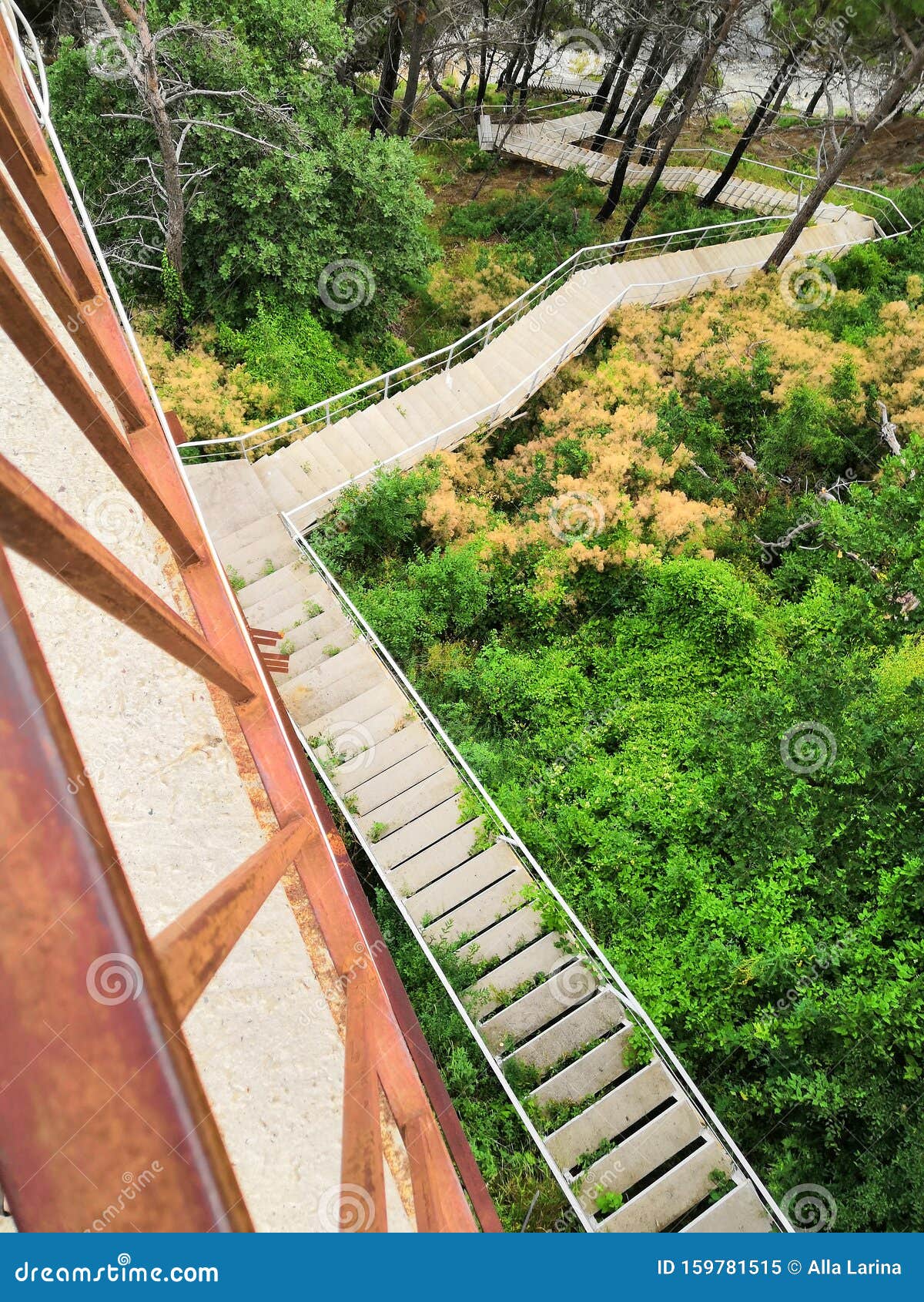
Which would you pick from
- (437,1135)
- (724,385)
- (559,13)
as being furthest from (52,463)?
(559,13)

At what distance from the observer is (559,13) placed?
74.0 feet

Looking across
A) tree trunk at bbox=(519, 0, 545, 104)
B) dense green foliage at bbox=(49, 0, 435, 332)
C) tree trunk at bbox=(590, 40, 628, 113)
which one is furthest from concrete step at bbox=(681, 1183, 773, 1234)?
tree trunk at bbox=(590, 40, 628, 113)

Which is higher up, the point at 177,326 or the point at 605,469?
the point at 605,469

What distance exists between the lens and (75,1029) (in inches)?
55.9

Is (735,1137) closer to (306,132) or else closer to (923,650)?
(923,650)

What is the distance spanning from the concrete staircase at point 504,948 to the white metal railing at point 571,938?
5cm

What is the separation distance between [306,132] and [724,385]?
317 inches

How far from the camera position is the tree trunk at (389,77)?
1662cm

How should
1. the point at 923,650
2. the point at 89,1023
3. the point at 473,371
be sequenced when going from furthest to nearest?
1. the point at 473,371
2. the point at 923,650
3. the point at 89,1023

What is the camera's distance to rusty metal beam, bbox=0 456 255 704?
6.11ft

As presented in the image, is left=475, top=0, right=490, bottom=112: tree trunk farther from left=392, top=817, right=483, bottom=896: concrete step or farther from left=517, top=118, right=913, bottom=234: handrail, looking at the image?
left=392, top=817, right=483, bottom=896: concrete step

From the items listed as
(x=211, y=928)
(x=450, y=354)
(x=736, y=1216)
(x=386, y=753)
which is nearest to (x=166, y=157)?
(x=450, y=354)

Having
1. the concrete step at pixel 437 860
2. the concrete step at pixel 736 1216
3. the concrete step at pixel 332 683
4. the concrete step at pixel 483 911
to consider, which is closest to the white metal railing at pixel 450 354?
the concrete step at pixel 332 683
